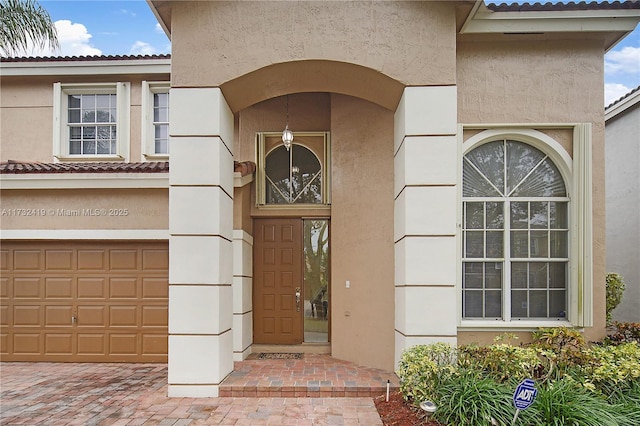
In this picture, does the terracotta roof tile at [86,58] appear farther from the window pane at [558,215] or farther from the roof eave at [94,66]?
the window pane at [558,215]

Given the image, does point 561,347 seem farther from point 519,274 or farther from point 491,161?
point 491,161

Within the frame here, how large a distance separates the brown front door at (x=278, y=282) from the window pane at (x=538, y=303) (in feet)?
13.6

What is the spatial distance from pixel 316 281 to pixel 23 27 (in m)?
6.99

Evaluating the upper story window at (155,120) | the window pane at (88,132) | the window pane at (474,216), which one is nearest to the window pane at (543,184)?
the window pane at (474,216)

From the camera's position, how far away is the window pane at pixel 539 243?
20.6 ft

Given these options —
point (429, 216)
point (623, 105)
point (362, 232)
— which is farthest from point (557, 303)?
point (623, 105)

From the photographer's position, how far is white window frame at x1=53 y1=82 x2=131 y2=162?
376 inches

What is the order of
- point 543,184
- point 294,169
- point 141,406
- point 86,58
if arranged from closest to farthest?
point 141,406 < point 543,184 < point 294,169 < point 86,58

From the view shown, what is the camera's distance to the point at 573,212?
619 cm

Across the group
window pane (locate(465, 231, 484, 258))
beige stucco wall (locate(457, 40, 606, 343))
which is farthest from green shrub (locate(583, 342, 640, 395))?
window pane (locate(465, 231, 484, 258))

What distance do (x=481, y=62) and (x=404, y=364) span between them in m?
4.62

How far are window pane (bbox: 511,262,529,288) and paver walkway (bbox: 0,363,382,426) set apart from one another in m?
2.85

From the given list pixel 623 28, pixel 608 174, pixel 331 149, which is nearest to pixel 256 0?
pixel 331 149

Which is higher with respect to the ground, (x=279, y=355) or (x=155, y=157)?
(x=155, y=157)
